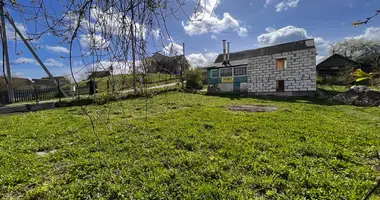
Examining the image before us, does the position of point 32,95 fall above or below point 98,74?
below

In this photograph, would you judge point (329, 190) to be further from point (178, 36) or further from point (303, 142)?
point (178, 36)

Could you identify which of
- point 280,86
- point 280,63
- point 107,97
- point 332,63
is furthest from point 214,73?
point 332,63

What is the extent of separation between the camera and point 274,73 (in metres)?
12.9

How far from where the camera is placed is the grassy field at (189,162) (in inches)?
82.5

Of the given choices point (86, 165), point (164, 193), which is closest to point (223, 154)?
point (164, 193)

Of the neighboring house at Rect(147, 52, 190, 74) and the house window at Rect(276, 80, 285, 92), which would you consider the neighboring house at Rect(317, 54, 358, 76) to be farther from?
the neighboring house at Rect(147, 52, 190, 74)

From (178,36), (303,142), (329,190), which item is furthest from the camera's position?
(303,142)

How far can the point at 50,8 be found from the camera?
3.48 feet

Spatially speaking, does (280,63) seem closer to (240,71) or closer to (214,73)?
(240,71)

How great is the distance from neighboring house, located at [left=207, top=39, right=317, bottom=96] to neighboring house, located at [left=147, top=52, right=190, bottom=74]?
12580 millimetres

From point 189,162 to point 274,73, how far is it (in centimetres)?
1196

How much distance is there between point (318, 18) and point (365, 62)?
91.5 ft

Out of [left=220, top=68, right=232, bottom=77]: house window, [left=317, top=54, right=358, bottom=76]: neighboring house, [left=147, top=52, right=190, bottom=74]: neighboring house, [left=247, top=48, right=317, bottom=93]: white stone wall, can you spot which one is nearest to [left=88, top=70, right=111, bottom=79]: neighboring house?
[left=147, top=52, right=190, bottom=74]: neighboring house

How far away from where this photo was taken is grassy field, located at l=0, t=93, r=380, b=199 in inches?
82.5
